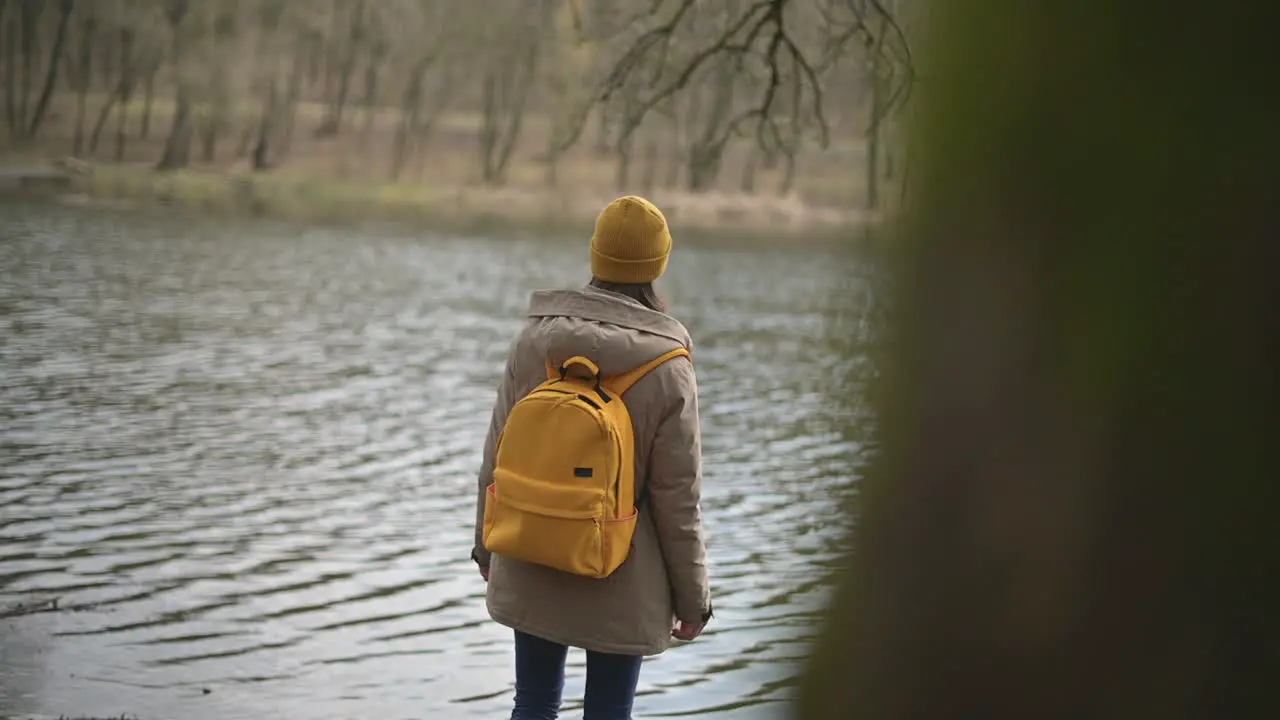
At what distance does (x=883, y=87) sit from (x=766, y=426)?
5.11m

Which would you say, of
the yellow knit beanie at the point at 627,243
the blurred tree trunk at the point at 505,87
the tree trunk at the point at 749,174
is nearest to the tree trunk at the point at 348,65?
the blurred tree trunk at the point at 505,87

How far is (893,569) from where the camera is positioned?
1567 millimetres

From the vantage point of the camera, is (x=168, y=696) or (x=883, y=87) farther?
(x=883, y=87)

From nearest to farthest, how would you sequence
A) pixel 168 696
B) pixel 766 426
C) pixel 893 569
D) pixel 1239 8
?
pixel 1239 8 → pixel 893 569 → pixel 168 696 → pixel 766 426

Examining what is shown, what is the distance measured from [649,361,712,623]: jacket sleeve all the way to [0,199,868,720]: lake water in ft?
1.13

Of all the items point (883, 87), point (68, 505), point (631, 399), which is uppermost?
point (883, 87)

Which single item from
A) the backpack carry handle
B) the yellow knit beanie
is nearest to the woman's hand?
the backpack carry handle

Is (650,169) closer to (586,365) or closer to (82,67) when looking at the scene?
(82,67)

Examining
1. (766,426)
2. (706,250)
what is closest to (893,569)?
(766,426)

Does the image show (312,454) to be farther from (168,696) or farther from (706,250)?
(706,250)

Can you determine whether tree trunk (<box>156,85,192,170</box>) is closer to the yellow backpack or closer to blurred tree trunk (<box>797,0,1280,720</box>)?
the yellow backpack

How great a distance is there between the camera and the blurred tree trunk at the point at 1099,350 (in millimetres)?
1381

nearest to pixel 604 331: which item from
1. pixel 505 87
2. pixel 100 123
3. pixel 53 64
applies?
pixel 53 64

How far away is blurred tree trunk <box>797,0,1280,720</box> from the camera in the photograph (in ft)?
4.53
